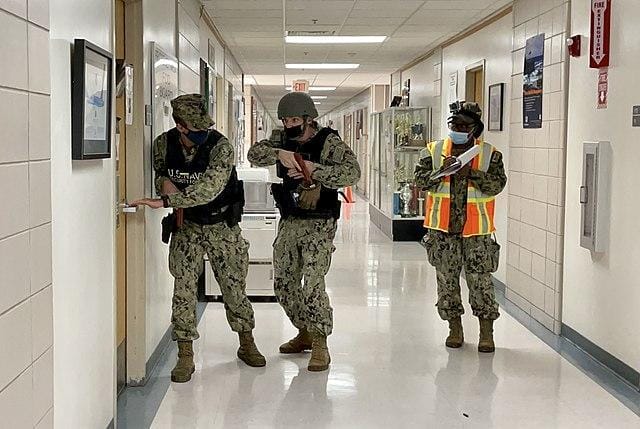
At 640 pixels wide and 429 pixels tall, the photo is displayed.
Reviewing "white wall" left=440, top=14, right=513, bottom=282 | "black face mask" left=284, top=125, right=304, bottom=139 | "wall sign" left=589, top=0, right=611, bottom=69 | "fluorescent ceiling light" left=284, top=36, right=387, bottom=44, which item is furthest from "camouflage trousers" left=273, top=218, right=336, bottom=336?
"fluorescent ceiling light" left=284, top=36, right=387, bottom=44

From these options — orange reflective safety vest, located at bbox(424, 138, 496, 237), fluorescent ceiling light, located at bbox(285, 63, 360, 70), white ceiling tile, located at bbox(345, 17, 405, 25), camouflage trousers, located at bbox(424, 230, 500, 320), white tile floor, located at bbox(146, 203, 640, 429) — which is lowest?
white tile floor, located at bbox(146, 203, 640, 429)

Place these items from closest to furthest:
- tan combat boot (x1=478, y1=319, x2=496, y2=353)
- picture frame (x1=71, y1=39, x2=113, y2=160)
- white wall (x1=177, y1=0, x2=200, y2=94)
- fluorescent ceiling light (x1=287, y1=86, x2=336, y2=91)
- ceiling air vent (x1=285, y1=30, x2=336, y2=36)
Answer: picture frame (x1=71, y1=39, x2=113, y2=160) → tan combat boot (x1=478, y1=319, x2=496, y2=353) → white wall (x1=177, y1=0, x2=200, y2=94) → ceiling air vent (x1=285, y1=30, x2=336, y2=36) → fluorescent ceiling light (x1=287, y1=86, x2=336, y2=91)

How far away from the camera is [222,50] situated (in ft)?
33.6

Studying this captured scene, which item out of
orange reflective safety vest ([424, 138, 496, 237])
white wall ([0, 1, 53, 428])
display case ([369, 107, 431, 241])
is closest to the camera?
white wall ([0, 1, 53, 428])

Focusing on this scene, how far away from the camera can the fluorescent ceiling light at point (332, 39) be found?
9844 millimetres

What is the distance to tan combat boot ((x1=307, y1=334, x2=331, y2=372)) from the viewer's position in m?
4.89

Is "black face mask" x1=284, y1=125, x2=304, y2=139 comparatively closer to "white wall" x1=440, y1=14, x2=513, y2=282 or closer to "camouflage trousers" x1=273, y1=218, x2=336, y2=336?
"camouflage trousers" x1=273, y1=218, x2=336, y2=336

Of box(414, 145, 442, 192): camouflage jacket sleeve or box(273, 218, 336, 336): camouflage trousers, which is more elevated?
box(414, 145, 442, 192): camouflage jacket sleeve

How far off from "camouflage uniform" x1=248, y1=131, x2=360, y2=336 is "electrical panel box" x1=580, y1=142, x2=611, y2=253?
60.1 inches

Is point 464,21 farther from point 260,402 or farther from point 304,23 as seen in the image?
point 260,402

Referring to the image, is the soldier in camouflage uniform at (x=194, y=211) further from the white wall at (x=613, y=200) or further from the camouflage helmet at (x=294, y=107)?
the white wall at (x=613, y=200)

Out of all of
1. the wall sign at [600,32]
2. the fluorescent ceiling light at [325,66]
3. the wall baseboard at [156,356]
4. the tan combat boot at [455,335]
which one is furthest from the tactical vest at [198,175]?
the fluorescent ceiling light at [325,66]

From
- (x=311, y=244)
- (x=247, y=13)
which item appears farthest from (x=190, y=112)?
(x=247, y=13)

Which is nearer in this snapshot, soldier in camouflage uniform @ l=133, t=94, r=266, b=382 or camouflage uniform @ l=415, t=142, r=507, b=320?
soldier in camouflage uniform @ l=133, t=94, r=266, b=382
